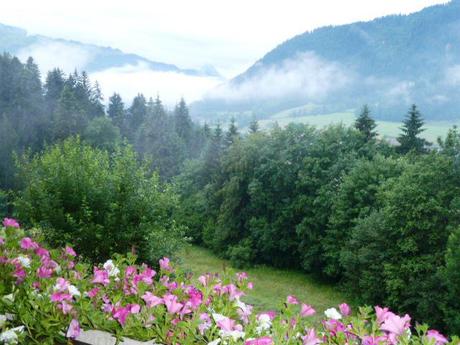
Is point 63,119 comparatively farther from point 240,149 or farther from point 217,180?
point 240,149

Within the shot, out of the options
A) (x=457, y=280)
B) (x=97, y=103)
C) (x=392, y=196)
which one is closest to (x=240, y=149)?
(x=392, y=196)

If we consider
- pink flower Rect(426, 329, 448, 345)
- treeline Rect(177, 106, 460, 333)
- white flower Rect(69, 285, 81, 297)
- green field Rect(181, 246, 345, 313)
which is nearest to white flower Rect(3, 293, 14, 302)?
white flower Rect(69, 285, 81, 297)

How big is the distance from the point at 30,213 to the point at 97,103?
63377mm

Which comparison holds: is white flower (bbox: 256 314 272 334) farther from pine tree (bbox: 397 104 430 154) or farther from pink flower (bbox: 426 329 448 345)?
pine tree (bbox: 397 104 430 154)

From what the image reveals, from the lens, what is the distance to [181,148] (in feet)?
191

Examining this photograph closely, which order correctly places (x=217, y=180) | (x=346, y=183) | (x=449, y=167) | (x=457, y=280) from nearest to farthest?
1. (x=457, y=280)
2. (x=449, y=167)
3. (x=346, y=183)
4. (x=217, y=180)

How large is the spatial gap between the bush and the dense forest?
30mm

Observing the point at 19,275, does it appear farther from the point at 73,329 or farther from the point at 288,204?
the point at 288,204

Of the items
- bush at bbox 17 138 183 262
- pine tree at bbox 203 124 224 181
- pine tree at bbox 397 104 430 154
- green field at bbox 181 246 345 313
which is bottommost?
green field at bbox 181 246 345 313

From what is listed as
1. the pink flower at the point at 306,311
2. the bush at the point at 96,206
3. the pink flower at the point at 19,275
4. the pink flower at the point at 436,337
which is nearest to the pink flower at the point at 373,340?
the pink flower at the point at 436,337

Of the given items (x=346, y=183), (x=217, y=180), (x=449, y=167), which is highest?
(x=449, y=167)

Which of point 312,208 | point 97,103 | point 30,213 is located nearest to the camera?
point 30,213

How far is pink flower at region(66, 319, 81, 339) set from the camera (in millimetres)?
3006

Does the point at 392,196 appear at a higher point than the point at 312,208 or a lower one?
higher
